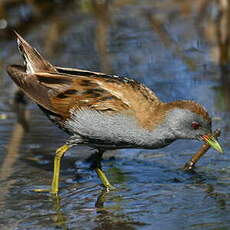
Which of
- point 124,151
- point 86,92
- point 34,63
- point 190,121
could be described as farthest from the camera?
point 124,151

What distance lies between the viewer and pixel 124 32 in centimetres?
1167

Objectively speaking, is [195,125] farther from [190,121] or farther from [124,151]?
[124,151]

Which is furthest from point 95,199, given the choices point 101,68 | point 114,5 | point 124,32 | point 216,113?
point 114,5

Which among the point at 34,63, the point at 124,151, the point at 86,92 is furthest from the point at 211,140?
the point at 34,63

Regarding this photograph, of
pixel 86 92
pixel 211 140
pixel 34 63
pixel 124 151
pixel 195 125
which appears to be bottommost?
pixel 124 151

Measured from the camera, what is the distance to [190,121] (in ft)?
19.6

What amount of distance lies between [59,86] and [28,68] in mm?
467

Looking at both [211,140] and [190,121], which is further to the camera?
[211,140]

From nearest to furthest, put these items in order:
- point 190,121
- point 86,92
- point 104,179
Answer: point 190,121, point 86,92, point 104,179

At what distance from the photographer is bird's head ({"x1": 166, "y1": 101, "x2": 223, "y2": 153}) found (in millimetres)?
5930

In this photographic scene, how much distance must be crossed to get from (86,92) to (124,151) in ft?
4.36

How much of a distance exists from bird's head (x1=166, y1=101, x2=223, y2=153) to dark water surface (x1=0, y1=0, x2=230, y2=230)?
1.48 ft

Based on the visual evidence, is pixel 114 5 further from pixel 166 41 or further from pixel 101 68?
pixel 101 68

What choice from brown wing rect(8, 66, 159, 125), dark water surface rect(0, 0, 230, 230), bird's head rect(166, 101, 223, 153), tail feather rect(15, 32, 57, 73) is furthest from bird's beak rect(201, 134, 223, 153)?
tail feather rect(15, 32, 57, 73)
